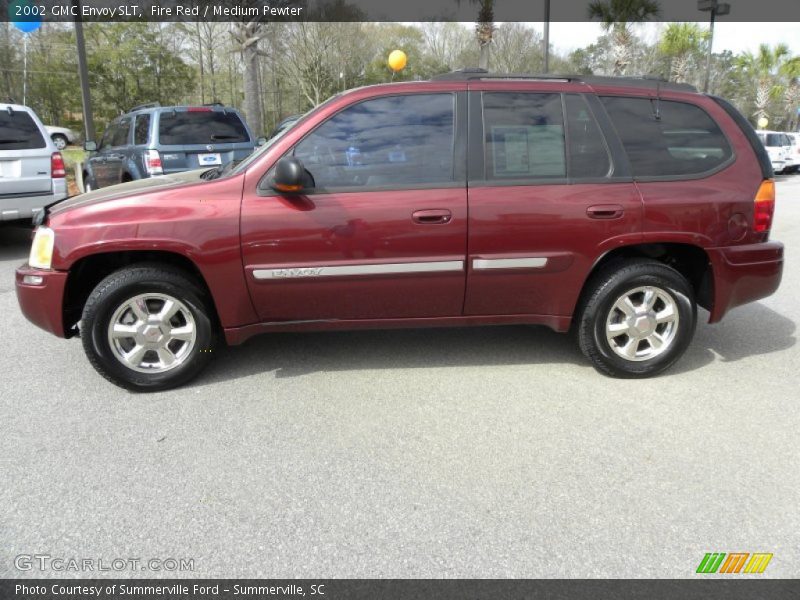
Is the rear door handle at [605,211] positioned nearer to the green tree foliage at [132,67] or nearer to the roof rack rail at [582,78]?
the roof rack rail at [582,78]

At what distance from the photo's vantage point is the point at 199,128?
909cm

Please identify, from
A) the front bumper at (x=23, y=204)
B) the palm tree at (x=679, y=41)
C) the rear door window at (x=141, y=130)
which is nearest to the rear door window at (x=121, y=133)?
the rear door window at (x=141, y=130)

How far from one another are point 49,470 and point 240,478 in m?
0.94

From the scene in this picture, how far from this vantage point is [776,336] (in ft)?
15.7

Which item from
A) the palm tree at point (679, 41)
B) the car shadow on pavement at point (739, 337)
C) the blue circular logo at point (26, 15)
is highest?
the palm tree at point (679, 41)

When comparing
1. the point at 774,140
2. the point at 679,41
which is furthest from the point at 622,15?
the point at 679,41

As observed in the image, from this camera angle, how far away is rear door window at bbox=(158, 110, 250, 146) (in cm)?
888

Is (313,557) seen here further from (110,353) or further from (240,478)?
(110,353)

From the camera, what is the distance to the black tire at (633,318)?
3.86 m

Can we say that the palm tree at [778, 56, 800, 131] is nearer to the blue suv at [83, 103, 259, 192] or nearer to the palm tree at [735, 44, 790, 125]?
the palm tree at [735, 44, 790, 125]

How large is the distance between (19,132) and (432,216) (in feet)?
21.0

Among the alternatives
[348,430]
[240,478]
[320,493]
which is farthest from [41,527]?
[348,430]

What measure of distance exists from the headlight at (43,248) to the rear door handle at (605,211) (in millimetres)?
3207

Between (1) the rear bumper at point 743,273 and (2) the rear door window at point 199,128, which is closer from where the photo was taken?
(1) the rear bumper at point 743,273
